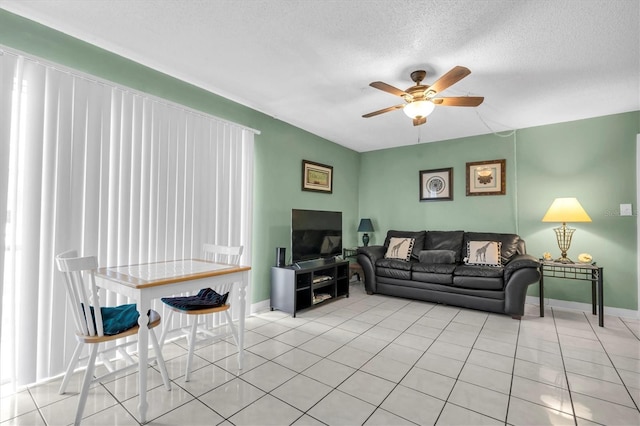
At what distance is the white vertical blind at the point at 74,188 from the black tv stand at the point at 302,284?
1085 mm

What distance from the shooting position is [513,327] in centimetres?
314

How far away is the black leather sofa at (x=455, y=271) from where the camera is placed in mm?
3395

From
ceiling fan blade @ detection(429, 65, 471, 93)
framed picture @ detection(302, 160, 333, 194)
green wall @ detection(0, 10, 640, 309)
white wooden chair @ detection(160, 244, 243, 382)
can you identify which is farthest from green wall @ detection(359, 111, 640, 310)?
white wooden chair @ detection(160, 244, 243, 382)

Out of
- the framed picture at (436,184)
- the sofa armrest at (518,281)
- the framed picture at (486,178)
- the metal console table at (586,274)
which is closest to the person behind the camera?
the metal console table at (586,274)

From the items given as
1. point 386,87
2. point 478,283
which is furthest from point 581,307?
point 386,87

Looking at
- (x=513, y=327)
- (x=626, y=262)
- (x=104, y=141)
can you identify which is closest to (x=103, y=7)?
(x=104, y=141)

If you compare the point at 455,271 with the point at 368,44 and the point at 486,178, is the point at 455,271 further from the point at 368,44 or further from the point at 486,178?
the point at 368,44

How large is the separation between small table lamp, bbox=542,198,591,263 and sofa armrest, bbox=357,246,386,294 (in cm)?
217

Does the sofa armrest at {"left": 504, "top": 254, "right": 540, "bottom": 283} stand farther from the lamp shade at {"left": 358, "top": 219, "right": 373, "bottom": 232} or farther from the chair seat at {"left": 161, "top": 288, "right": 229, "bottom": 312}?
the chair seat at {"left": 161, "top": 288, "right": 229, "bottom": 312}

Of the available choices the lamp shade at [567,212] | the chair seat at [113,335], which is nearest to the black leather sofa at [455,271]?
the lamp shade at [567,212]

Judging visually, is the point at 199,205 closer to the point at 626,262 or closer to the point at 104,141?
the point at 104,141

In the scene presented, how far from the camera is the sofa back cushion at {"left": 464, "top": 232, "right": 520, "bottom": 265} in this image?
394 centimetres

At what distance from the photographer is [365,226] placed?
5.34 metres

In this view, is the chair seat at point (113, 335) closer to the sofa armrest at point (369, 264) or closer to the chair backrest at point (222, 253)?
the chair backrest at point (222, 253)
